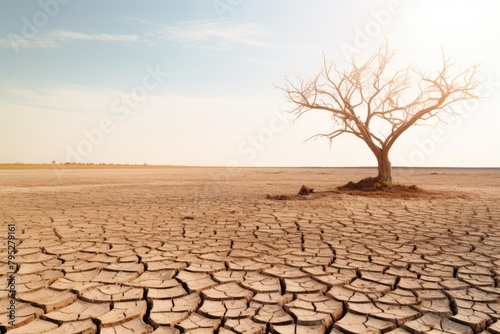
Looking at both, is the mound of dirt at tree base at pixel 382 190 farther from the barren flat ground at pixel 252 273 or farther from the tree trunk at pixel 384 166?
the barren flat ground at pixel 252 273

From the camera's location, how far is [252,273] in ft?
11.3

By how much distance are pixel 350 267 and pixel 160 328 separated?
2032 millimetres

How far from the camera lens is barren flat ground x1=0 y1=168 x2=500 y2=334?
2457 millimetres

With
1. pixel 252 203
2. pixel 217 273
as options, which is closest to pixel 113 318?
pixel 217 273

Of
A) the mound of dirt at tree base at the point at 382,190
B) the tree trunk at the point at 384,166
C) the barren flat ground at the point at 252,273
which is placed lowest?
the barren flat ground at the point at 252,273

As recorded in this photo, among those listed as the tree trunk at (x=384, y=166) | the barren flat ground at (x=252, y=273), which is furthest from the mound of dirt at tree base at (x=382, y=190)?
the barren flat ground at (x=252, y=273)

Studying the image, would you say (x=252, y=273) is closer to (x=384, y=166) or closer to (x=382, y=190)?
(x=382, y=190)

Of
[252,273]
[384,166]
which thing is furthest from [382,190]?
[252,273]

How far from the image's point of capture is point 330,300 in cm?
280

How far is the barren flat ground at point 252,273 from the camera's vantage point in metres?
2.46

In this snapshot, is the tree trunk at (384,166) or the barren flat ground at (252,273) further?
the tree trunk at (384,166)

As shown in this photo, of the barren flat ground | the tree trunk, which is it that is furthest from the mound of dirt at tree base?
the barren flat ground

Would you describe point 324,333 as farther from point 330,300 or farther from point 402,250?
point 402,250

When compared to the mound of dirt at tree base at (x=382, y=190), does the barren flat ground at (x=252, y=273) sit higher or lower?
lower
